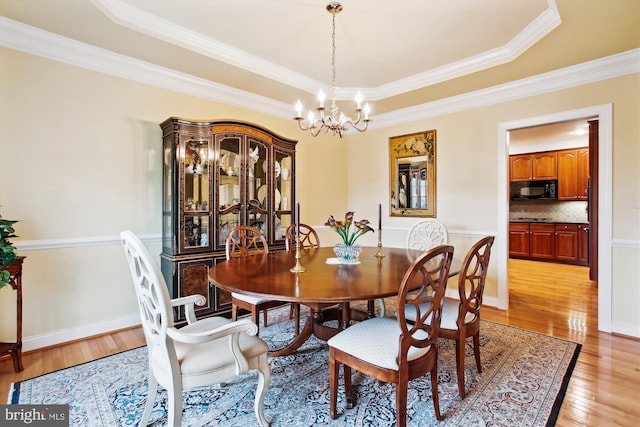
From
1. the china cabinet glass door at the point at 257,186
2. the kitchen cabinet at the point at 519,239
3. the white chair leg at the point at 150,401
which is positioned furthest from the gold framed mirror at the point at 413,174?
the kitchen cabinet at the point at 519,239

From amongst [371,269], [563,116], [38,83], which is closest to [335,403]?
[371,269]

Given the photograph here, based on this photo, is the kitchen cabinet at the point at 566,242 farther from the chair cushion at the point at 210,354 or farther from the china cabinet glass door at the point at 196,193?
the chair cushion at the point at 210,354

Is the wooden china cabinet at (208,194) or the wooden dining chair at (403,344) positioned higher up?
the wooden china cabinet at (208,194)

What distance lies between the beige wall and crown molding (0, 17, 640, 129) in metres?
0.07

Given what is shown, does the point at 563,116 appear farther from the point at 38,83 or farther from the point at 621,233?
the point at 38,83

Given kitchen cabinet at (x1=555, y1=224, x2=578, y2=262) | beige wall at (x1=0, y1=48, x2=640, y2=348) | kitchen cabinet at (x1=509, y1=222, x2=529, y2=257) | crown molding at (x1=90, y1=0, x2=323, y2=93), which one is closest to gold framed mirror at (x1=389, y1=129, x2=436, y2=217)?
beige wall at (x1=0, y1=48, x2=640, y2=348)

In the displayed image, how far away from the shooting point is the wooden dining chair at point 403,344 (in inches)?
54.6

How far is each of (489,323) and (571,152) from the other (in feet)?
16.7

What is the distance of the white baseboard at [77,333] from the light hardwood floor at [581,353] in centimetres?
6

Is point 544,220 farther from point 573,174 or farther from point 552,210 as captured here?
point 573,174

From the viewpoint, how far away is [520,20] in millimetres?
2371

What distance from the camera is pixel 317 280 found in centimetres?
171

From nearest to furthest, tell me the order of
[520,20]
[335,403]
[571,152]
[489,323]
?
[335,403], [520,20], [489,323], [571,152]

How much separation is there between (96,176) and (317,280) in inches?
89.5
